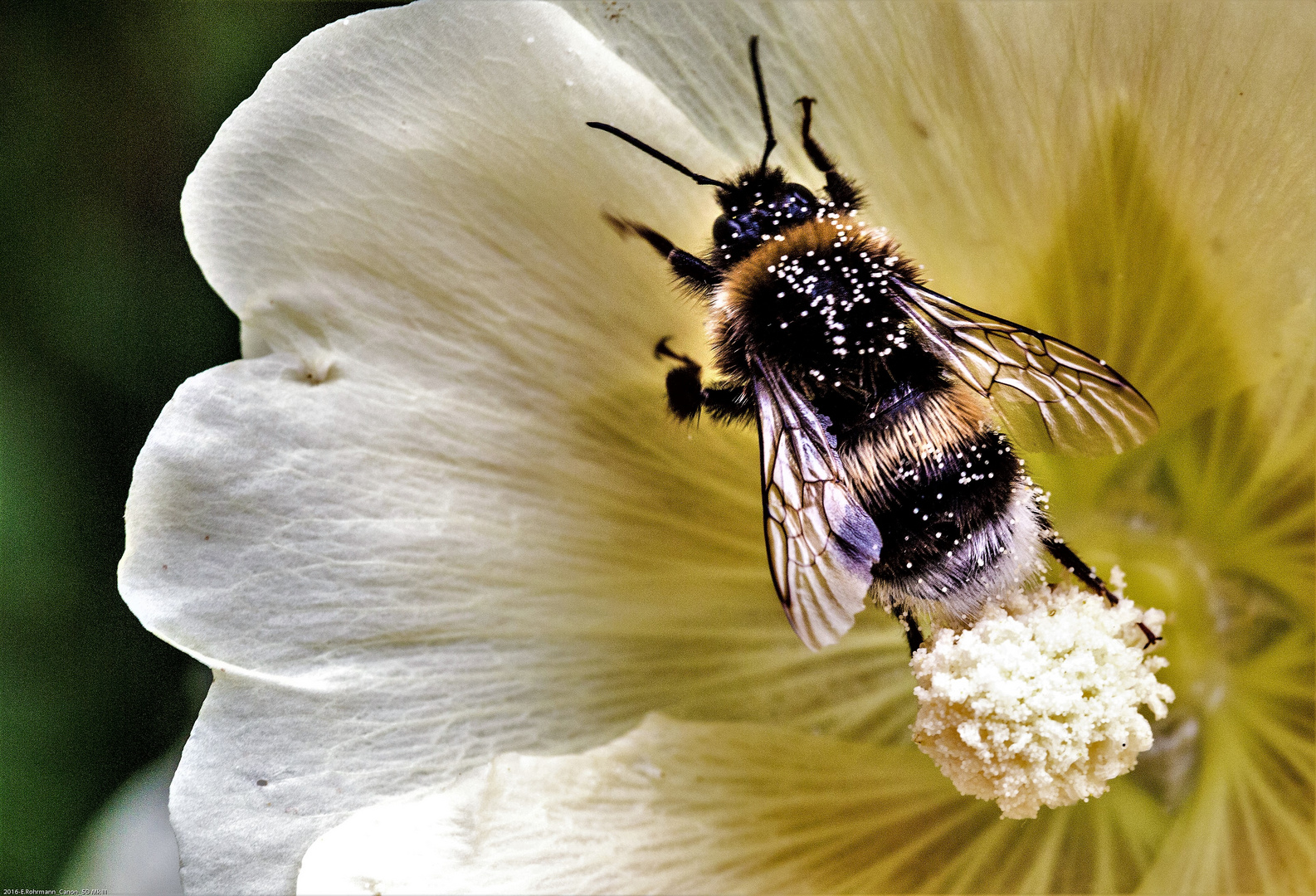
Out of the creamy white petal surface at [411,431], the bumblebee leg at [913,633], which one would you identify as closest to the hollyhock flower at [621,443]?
the creamy white petal surface at [411,431]

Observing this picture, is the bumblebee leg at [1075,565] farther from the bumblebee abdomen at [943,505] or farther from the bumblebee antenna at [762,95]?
the bumblebee antenna at [762,95]

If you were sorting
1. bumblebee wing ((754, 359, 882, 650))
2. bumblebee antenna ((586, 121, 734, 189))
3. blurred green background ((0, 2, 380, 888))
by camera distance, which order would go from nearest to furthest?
bumblebee wing ((754, 359, 882, 650)), bumblebee antenna ((586, 121, 734, 189)), blurred green background ((0, 2, 380, 888))

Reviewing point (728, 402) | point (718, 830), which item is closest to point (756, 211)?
point (728, 402)

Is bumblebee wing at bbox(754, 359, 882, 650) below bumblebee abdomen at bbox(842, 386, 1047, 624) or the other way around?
below

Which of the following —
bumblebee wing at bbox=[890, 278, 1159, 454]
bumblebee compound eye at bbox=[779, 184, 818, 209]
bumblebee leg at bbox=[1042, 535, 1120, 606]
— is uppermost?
→ bumblebee wing at bbox=[890, 278, 1159, 454]

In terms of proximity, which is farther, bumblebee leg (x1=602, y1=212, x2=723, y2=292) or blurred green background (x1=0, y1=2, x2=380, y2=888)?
blurred green background (x1=0, y1=2, x2=380, y2=888)

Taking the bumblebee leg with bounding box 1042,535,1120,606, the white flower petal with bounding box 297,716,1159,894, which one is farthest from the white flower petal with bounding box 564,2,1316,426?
the white flower petal with bounding box 297,716,1159,894

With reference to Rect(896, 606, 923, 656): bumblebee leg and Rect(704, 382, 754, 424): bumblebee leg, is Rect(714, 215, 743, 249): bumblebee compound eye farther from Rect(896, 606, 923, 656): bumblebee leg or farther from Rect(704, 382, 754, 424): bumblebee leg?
Rect(896, 606, 923, 656): bumblebee leg

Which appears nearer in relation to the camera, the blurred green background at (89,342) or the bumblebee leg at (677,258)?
the bumblebee leg at (677,258)
